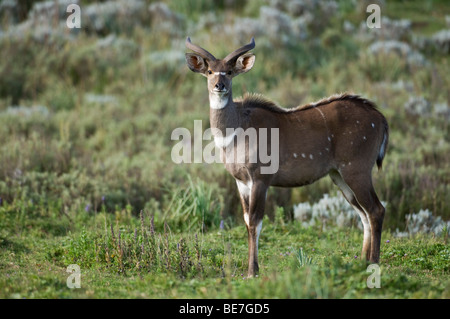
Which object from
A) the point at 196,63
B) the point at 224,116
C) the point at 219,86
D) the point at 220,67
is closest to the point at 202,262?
the point at 224,116

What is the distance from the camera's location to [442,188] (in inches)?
392

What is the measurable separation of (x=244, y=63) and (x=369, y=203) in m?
2.14

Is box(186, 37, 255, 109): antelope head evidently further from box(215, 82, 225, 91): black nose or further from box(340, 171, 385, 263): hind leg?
box(340, 171, 385, 263): hind leg

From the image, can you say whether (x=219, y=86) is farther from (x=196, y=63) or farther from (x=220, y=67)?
(x=196, y=63)

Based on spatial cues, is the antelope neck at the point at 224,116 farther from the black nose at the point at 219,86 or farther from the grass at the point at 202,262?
the grass at the point at 202,262

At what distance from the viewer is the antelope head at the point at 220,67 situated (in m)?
6.78

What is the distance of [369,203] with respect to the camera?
6996mm

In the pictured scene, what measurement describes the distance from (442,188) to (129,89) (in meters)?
7.98

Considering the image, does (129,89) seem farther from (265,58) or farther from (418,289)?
(418,289)

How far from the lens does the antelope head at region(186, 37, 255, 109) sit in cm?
678

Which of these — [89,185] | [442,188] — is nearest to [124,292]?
[89,185]

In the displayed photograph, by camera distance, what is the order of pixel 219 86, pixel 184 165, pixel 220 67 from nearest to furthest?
1. pixel 219 86
2. pixel 220 67
3. pixel 184 165

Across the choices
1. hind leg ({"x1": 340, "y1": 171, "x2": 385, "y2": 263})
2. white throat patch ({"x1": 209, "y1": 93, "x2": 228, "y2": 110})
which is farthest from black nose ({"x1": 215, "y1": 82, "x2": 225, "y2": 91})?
hind leg ({"x1": 340, "y1": 171, "x2": 385, "y2": 263})

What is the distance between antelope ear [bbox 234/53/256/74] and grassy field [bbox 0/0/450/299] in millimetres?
1928
